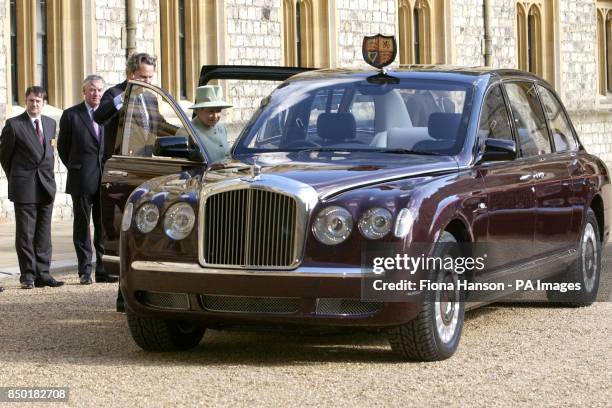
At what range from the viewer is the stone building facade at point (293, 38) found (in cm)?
2197

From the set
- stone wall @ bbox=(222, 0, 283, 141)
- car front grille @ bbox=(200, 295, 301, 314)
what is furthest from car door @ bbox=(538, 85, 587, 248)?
stone wall @ bbox=(222, 0, 283, 141)

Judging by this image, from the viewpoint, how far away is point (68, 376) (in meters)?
7.50

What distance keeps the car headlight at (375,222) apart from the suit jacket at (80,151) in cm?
512

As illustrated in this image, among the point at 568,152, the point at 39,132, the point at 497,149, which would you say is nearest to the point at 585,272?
the point at 568,152

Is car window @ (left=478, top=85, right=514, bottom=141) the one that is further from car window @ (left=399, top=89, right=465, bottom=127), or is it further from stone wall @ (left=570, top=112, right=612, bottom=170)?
stone wall @ (left=570, top=112, right=612, bottom=170)

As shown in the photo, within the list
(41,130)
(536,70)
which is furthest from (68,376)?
(536,70)

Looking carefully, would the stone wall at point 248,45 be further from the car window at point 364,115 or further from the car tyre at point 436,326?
the car tyre at point 436,326

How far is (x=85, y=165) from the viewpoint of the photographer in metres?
12.2

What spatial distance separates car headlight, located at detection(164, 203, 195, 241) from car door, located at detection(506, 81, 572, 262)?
8.03 feet

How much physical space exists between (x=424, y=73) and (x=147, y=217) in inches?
86.8

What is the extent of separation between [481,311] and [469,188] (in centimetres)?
210

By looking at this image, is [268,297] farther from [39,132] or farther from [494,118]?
[39,132]

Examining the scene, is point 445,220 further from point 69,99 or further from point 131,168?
point 69,99

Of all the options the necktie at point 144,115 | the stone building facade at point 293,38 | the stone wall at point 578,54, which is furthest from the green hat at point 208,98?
the stone wall at point 578,54
